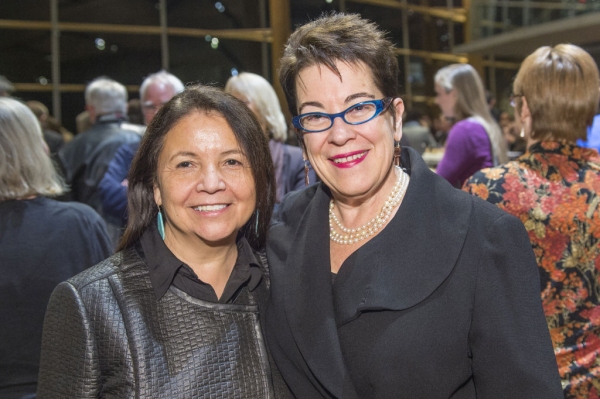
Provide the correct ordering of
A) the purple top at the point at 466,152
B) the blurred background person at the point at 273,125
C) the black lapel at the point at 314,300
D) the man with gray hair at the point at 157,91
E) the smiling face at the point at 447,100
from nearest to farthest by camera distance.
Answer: the black lapel at the point at 314,300 → the blurred background person at the point at 273,125 → the purple top at the point at 466,152 → the smiling face at the point at 447,100 → the man with gray hair at the point at 157,91

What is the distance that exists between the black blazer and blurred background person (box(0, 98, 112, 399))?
1.11m

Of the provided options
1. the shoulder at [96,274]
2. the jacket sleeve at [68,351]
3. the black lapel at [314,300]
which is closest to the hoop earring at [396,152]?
the black lapel at [314,300]

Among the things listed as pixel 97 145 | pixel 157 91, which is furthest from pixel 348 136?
pixel 97 145

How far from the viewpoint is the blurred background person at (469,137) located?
12.9 feet

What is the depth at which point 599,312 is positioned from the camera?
217 centimetres

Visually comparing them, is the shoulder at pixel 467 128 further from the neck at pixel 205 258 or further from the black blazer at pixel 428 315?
the neck at pixel 205 258

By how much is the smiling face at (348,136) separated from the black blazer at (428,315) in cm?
12

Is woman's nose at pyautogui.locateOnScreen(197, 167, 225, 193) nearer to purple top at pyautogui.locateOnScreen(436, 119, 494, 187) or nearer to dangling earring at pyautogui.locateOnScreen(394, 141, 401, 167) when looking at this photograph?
dangling earring at pyautogui.locateOnScreen(394, 141, 401, 167)

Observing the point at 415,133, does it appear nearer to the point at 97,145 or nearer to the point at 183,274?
the point at 97,145

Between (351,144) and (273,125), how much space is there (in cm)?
180

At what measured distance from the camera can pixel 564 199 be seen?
2.20 meters

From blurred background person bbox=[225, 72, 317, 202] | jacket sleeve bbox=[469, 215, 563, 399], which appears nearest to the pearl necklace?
jacket sleeve bbox=[469, 215, 563, 399]

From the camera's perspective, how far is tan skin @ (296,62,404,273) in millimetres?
1734

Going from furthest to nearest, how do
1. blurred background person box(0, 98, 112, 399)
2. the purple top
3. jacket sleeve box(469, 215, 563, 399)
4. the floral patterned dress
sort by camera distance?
1. the purple top
2. blurred background person box(0, 98, 112, 399)
3. the floral patterned dress
4. jacket sleeve box(469, 215, 563, 399)
